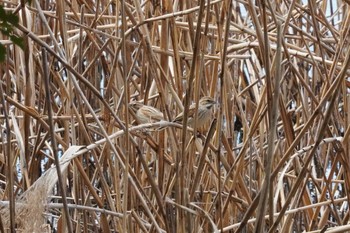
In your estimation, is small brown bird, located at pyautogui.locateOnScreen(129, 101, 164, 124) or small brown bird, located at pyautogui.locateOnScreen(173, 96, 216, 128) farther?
small brown bird, located at pyautogui.locateOnScreen(129, 101, 164, 124)

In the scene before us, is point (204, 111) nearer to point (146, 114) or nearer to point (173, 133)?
point (146, 114)

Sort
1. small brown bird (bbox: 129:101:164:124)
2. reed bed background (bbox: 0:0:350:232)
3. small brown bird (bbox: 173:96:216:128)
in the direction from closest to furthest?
reed bed background (bbox: 0:0:350:232) < small brown bird (bbox: 173:96:216:128) < small brown bird (bbox: 129:101:164:124)

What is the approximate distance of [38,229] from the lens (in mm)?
1920

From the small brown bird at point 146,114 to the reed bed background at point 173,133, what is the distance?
0.06 m

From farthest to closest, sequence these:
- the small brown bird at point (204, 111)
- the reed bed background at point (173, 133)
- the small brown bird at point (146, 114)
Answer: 1. the small brown bird at point (146, 114)
2. the small brown bird at point (204, 111)
3. the reed bed background at point (173, 133)

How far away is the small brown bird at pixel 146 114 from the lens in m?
3.00

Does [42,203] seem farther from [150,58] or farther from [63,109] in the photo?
[63,109]

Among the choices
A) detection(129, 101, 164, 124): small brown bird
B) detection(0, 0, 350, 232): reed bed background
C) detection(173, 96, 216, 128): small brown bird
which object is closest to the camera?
detection(0, 0, 350, 232): reed bed background

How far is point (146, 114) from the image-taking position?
3.07 metres

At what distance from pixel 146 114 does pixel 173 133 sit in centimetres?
52

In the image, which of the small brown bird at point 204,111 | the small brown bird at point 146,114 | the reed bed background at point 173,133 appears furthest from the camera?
the small brown bird at point 146,114

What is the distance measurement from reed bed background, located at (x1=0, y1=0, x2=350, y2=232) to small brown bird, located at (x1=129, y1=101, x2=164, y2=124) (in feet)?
0.19

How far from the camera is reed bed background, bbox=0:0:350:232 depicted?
201cm

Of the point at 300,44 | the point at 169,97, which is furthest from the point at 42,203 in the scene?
the point at 300,44
